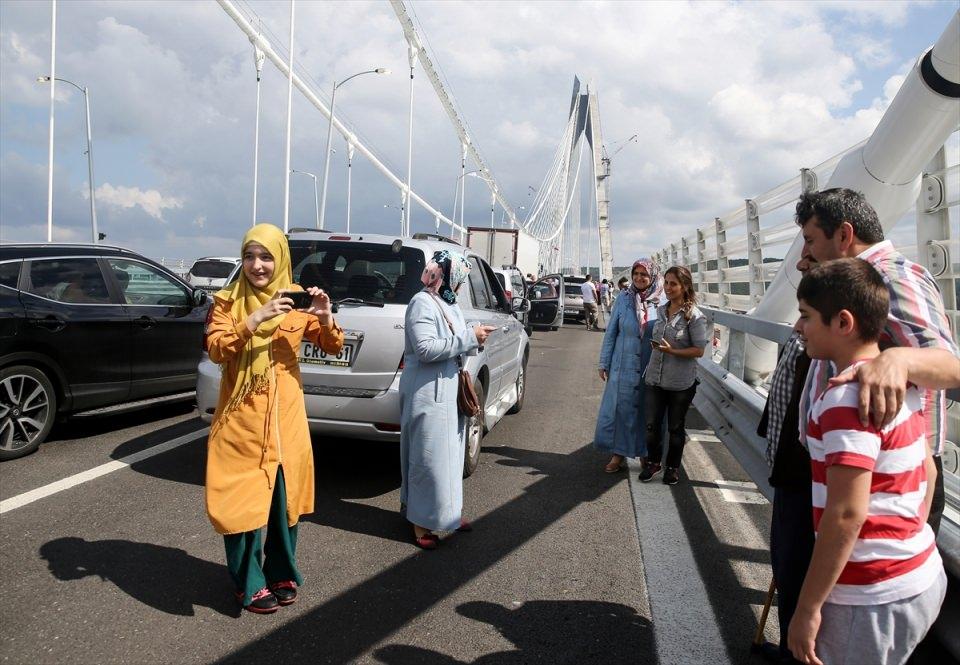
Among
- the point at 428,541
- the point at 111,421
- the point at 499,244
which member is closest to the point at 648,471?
the point at 428,541

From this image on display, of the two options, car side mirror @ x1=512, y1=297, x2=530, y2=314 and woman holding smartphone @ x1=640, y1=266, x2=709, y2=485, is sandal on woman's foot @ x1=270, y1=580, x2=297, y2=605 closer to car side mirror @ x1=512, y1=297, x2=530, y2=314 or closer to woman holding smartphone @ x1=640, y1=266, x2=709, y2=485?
woman holding smartphone @ x1=640, y1=266, x2=709, y2=485

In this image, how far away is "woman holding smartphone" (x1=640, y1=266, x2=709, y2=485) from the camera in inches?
215

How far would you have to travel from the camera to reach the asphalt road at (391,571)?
9.95 ft

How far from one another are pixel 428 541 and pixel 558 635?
118cm

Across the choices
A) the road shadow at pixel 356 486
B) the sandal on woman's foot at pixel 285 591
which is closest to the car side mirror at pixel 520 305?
the road shadow at pixel 356 486

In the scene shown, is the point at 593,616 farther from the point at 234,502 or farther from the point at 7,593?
the point at 7,593

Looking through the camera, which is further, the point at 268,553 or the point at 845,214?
the point at 268,553

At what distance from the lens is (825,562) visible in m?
1.72

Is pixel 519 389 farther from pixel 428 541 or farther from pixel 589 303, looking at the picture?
pixel 589 303

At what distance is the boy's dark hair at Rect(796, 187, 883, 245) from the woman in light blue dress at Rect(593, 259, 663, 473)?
342cm

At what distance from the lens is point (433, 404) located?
420cm

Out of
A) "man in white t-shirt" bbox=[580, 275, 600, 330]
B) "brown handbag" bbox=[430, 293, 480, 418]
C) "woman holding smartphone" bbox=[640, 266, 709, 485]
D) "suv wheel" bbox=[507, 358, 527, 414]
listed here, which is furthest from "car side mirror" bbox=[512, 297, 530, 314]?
"man in white t-shirt" bbox=[580, 275, 600, 330]

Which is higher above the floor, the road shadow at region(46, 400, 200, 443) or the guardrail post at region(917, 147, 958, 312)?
the guardrail post at region(917, 147, 958, 312)

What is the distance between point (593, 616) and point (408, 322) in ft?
6.00
